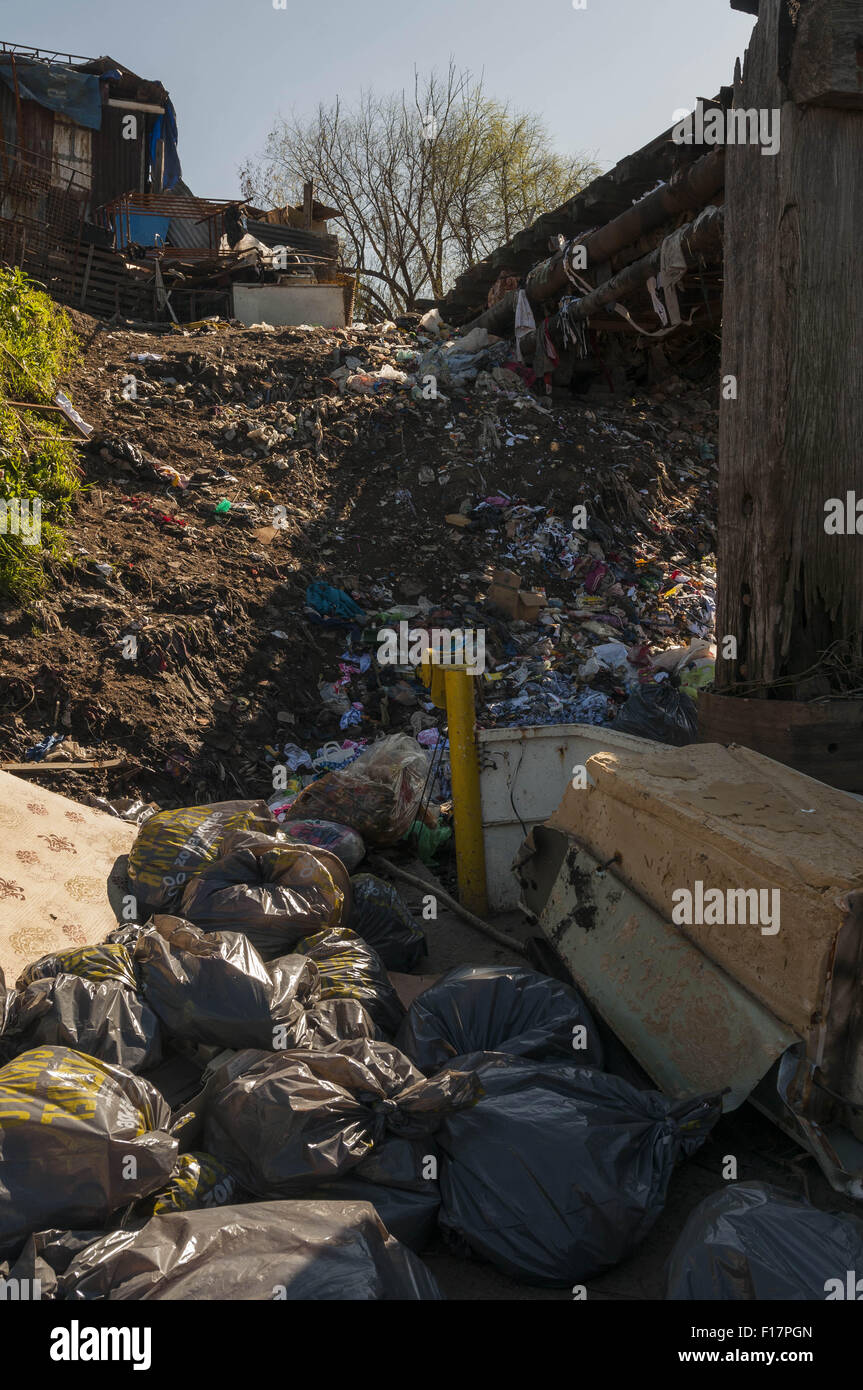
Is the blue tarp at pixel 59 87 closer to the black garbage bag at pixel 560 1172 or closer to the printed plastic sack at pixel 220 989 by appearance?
the printed plastic sack at pixel 220 989

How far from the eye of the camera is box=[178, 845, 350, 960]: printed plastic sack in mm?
3096

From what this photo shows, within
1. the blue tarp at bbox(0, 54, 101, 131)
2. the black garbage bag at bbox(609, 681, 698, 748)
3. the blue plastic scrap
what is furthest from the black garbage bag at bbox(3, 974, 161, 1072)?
the blue tarp at bbox(0, 54, 101, 131)

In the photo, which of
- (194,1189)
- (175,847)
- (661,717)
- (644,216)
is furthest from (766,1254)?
(644,216)

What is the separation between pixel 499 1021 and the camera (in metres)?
2.71

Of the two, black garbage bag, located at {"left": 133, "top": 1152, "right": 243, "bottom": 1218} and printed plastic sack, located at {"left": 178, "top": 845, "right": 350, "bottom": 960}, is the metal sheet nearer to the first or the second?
printed plastic sack, located at {"left": 178, "top": 845, "right": 350, "bottom": 960}

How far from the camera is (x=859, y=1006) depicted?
6.51 feet

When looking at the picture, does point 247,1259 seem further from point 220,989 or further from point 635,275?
point 635,275

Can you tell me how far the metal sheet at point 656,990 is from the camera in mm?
2197

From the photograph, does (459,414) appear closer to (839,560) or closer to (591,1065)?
(839,560)

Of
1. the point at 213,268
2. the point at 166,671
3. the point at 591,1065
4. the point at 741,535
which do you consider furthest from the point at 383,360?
the point at 591,1065

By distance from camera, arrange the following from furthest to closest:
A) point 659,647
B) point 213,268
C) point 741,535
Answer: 1. point 213,268
2. point 659,647
3. point 741,535

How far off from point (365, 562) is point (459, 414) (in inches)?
114

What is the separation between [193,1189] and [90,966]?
868mm

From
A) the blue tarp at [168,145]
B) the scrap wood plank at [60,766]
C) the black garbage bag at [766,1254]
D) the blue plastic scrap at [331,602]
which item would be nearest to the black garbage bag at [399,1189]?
the black garbage bag at [766,1254]
